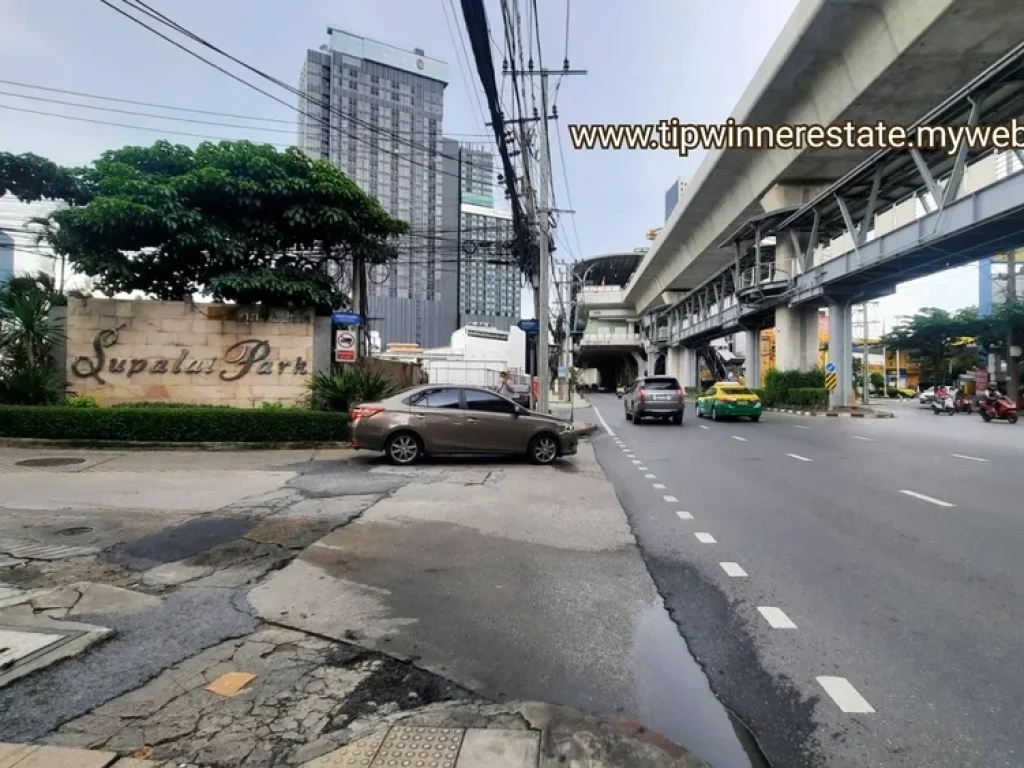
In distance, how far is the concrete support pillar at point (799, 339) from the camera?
34.7 m

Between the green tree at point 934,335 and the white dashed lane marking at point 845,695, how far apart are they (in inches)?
1967

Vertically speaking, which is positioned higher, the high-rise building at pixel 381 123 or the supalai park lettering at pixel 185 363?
the high-rise building at pixel 381 123

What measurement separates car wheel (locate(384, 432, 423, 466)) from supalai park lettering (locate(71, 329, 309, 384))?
5.63 metres

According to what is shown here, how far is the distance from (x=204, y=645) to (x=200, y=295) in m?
15.2

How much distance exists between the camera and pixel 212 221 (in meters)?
15.4

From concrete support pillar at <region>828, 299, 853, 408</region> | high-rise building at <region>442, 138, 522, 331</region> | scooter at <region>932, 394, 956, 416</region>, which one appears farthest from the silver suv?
scooter at <region>932, 394, 956, 416</region>

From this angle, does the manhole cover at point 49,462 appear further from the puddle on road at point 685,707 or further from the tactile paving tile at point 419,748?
the puddle on road at point 685,707

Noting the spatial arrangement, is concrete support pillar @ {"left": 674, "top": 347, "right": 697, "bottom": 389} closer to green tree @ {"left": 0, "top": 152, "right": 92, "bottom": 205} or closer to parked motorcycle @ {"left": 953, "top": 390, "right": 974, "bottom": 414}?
parked motorcycle @ {"left": 953, "top": 390, "right": 974, "bottom": 414}

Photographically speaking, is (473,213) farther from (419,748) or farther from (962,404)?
(962,404)

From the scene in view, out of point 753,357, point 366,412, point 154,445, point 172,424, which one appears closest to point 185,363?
point 172,424

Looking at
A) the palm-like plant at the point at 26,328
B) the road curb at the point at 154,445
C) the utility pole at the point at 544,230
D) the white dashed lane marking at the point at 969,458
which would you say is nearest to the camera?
the white dashed lane marking at the point at 969,458

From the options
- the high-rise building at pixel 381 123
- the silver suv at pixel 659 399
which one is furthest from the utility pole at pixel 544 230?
the silver suv at pixel 659 399

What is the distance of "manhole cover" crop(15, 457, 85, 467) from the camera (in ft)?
36.2

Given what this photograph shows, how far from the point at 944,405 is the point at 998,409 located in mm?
9589
